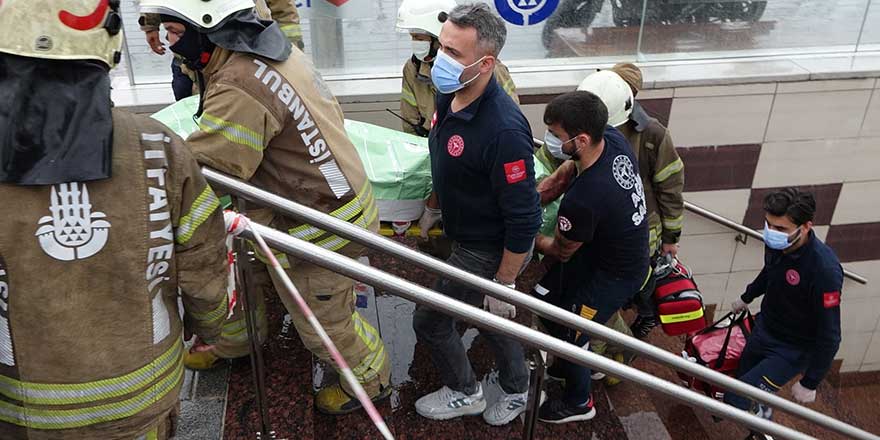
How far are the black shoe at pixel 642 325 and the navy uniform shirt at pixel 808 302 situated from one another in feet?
2.07

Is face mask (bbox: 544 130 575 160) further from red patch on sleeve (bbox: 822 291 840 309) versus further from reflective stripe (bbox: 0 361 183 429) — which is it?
reflective stripe (bbox: 0 361 183 429)

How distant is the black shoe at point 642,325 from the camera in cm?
400

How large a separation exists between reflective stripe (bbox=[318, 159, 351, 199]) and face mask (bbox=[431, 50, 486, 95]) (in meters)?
0.63

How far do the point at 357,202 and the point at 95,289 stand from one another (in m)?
1.20

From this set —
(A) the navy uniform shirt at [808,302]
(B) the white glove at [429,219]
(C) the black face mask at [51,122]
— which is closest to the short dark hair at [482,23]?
(B) the white glove at [429,219]

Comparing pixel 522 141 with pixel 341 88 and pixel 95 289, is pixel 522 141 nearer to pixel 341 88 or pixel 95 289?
pixel 95 289

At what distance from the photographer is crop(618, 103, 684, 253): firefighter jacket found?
Result: 3725 millimetres

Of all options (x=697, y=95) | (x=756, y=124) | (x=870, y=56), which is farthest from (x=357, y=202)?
(x=870, y=56)

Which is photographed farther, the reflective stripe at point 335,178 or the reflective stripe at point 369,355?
the reflective stripe at point 369,355

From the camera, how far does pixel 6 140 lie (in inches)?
59.3

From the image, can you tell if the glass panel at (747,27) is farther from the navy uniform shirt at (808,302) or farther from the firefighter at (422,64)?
the navy uniform shirt at (808,302)

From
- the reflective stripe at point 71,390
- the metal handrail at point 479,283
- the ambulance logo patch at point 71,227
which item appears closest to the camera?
the ambulance logo patch at point 71,227

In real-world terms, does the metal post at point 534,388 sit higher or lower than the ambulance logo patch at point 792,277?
higher

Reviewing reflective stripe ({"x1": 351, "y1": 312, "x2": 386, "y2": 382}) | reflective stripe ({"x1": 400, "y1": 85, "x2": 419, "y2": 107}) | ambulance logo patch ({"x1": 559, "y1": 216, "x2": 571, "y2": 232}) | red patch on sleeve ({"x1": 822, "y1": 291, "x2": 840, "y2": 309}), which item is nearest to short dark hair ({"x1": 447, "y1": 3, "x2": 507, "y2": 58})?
ambulance logo patch ({"x1": 559, "y1": 216, "x2": 571, "y2": 232})
